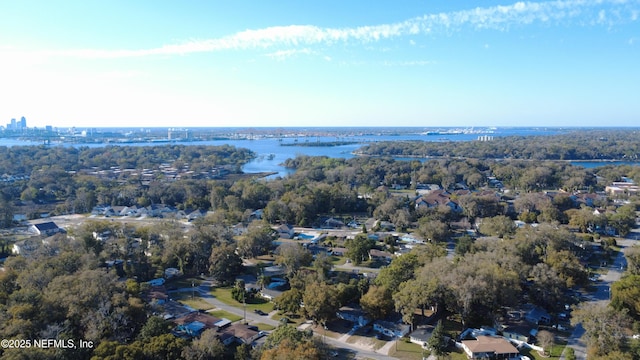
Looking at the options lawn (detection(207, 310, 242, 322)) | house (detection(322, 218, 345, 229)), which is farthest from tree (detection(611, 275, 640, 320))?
house (detection(322, 218, 345, 229))

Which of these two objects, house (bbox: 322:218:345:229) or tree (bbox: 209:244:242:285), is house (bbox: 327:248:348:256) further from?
tree (bbox: 209:244:242:285)

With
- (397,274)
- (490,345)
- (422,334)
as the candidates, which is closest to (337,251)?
(397,274)

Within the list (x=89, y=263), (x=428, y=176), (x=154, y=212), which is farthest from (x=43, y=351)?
(x=428, y=176)

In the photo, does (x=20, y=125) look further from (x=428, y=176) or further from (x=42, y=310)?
(x=42, y=310)

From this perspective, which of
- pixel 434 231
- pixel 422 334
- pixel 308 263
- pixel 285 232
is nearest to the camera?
pixel 422 334

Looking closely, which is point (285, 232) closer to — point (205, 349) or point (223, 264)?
point (223, 264)

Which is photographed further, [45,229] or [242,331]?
[45,229]
